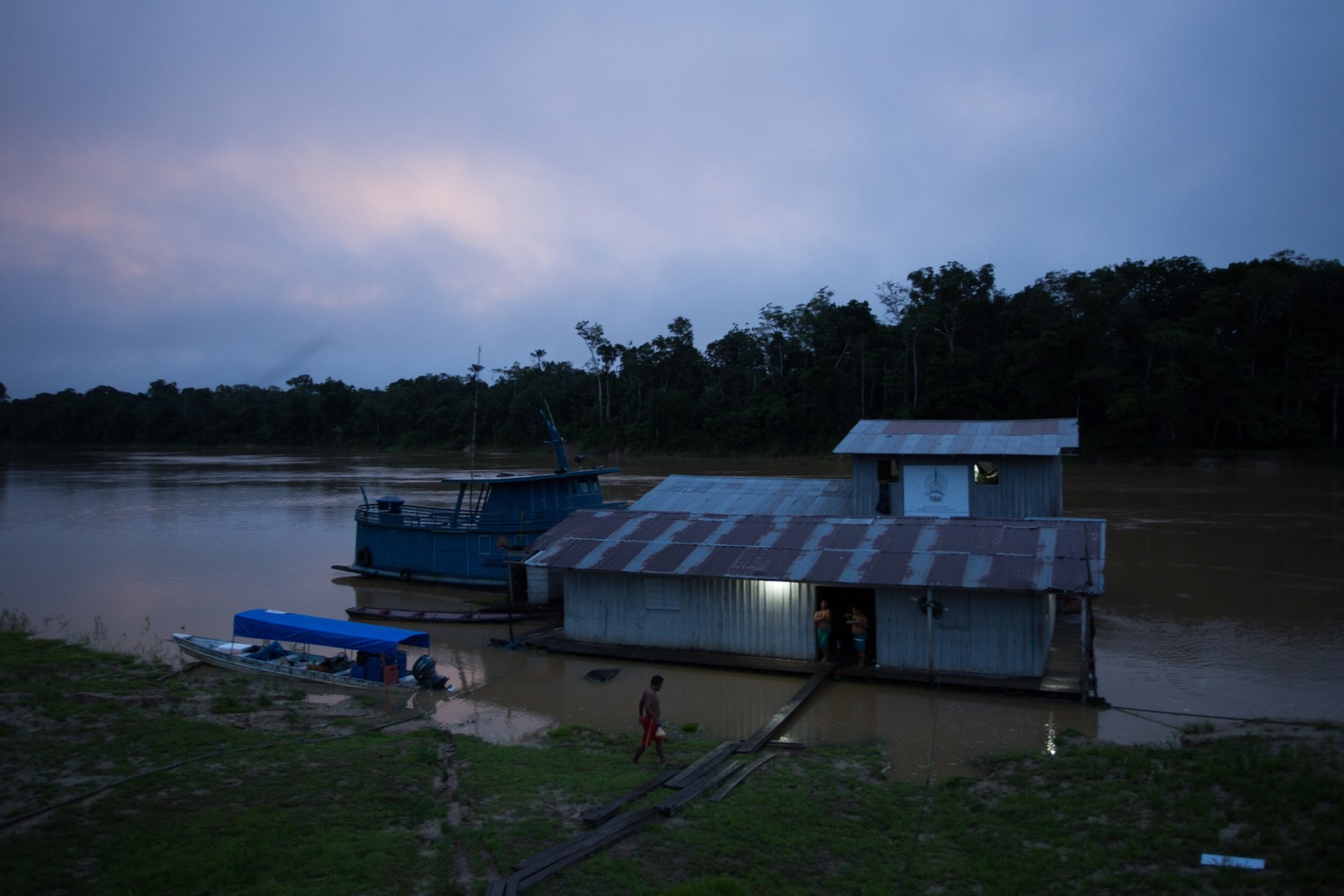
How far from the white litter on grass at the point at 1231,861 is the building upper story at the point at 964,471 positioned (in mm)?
13728

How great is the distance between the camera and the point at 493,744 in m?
12.9

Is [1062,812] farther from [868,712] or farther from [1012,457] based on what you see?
[1012,457]

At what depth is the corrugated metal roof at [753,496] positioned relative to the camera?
2348 centimetres

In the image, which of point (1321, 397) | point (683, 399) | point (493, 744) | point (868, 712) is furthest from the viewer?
point (683, 399)

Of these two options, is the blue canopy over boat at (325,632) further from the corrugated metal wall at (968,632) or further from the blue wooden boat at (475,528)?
the corrugated metal wall at (968,632)

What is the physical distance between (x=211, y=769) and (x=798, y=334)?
273 feet

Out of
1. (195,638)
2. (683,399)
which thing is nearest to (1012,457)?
(195,638)

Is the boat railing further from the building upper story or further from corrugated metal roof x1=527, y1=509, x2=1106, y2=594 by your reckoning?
the building upper story

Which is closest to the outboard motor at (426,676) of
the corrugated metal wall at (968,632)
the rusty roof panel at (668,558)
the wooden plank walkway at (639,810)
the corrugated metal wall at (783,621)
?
the corrugated metal wall at (783,621)

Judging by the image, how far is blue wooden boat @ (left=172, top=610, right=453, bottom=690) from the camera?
1662cm

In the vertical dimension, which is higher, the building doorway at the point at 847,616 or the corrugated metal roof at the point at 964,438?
the corrugated metal roof at the point at 964,438

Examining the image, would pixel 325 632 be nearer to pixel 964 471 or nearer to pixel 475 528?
pixel 475 528

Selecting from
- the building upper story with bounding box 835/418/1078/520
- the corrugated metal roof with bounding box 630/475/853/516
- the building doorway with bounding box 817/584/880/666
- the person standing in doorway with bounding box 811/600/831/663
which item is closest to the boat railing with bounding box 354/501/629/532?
the corrugated metal roof with bounding box 630/475/853/516

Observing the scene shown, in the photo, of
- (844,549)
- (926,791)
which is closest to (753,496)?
(844,549)
